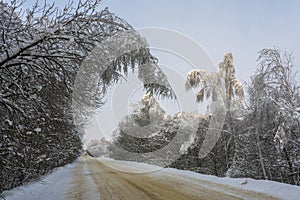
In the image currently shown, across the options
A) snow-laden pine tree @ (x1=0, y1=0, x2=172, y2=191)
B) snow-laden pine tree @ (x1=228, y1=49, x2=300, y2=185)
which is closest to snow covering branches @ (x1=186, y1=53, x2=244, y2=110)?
snow-laden pine tree @ (x1=228, y1=49, x2=300, y2=185)

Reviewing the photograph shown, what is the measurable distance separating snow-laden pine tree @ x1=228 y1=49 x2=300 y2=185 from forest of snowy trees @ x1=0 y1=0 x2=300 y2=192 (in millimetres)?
35

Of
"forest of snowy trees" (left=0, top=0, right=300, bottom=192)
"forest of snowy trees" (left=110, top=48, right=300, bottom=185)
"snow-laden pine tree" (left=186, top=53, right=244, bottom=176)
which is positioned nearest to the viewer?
"forest of snowy trees" (left=0, top=0, right=300, bottom=192)

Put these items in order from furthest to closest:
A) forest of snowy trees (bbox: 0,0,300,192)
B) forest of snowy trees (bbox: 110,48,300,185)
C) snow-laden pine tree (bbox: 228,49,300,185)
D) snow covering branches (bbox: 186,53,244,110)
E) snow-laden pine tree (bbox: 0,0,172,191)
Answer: snow covering branches (bbox: 186,53,244,110) → forest of snowy trees (bbox: 110,48,300,185) → snow-laden pine tree (bbox: 228,49,300,185) → forest of snowy trees (bbox: 0,0,300,192) → snow-laden pine tree (bbox: 0,0,172,191)

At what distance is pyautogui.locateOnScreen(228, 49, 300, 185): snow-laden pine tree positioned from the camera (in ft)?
29.1

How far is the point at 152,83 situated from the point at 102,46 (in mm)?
938

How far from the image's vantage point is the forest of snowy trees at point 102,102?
3.30 m

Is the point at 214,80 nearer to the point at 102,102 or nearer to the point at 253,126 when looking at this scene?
the point at 253,126

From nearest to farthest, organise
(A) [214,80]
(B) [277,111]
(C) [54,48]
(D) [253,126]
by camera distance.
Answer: (C) [54,48] < (B) [277,111] < (D) [253,126] < (A) [214,80]

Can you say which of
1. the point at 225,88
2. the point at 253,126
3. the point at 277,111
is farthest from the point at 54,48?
the point at 225,88

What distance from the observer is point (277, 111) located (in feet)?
29.7

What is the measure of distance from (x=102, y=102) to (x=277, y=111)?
6.64m

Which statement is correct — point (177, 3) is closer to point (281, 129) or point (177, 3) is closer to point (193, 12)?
point (193, 12)

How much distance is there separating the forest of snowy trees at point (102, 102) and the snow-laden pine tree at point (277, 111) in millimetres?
35

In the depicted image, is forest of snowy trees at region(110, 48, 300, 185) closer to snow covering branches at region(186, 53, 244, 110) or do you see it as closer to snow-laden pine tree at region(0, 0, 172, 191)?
snow covering branches at region(186, 53, 244, 110)
